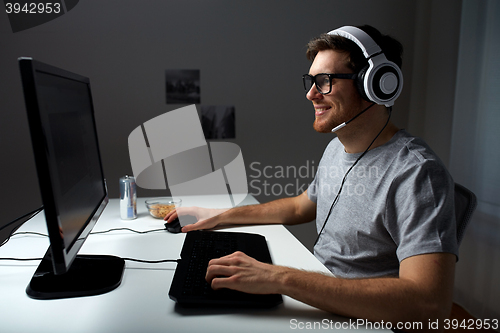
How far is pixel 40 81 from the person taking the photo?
691 millimetres

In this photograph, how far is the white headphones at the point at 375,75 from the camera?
42.6 inches

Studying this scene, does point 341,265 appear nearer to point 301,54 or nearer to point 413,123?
point 301,54

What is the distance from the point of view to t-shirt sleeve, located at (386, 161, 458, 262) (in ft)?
2.75

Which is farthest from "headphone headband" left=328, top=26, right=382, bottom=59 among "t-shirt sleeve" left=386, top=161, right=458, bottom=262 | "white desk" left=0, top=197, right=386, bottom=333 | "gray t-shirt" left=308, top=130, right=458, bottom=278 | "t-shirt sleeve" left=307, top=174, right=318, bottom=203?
"white desk" left=0, top=197, right=386, bottom=333

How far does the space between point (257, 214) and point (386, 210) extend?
0.54m

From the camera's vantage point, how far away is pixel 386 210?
979mm

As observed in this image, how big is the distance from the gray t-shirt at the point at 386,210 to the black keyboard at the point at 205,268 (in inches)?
9.6

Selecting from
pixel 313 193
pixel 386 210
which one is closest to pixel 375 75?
pixel 386 210

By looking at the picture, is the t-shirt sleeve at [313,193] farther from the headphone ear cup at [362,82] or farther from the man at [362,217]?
the headphone ear cup at [362,82]

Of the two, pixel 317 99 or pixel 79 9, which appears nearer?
pixel 317 99

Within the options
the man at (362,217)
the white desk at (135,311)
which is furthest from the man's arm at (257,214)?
the white desk at (135,311)

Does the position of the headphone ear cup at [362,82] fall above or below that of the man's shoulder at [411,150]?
above

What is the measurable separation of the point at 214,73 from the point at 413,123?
1.39 metres

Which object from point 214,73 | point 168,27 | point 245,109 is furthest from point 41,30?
point 245,109
